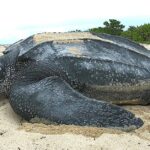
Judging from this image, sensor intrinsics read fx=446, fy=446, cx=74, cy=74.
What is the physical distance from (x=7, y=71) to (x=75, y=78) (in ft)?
1.98

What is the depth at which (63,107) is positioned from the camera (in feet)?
9.59

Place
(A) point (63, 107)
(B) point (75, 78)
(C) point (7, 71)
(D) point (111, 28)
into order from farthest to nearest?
1. (D) point (111, 28)
2. (C) point (7, 71)
3. (B) point (75, 78)
4. (A) point (63, 107)

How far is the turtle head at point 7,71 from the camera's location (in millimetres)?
3533

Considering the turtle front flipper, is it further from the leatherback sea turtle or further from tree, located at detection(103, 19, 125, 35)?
tree, located at detection(103, 19, 125, 35)

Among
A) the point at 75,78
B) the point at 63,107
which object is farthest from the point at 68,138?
the point at 75,78

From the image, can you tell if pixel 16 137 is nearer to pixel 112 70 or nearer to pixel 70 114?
pixel 70 114

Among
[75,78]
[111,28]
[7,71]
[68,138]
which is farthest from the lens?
[111,28]

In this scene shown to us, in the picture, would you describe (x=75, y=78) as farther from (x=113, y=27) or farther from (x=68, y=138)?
(x=113, y=27)

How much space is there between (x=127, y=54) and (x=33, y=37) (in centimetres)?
80

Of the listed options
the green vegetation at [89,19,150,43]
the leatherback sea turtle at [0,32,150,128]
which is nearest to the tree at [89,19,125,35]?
the green vegetation at [89,19,150,43]

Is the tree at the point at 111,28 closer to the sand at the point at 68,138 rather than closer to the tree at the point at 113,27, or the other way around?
the tree at the point at 113,27

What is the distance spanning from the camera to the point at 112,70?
3.40m

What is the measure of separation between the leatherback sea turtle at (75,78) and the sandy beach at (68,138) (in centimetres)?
9

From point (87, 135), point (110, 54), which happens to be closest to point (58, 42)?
point (110, 54)
